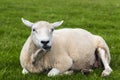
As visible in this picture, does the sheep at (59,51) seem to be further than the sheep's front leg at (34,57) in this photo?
No

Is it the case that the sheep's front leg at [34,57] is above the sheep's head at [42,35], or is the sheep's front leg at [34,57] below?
below

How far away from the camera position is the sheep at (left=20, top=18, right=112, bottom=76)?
23.5 feet

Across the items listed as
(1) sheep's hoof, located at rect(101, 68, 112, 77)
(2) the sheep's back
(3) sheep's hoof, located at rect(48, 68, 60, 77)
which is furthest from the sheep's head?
(1) sheep's hoof, located at rect(101, 68, 112, 77)

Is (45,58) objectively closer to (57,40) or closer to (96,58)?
(57,40)

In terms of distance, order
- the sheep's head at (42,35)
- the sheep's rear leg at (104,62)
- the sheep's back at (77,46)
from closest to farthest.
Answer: the sheep's head at (42,35), the sheep's rear leg at (104,62), the sheep's back at (77,46)

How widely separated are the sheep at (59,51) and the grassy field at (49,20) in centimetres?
22

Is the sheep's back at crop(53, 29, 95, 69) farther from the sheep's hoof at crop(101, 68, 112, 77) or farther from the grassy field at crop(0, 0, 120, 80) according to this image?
the sheep's hoof at crop(101, 68, 112, 77)

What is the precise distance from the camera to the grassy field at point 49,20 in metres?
7.66

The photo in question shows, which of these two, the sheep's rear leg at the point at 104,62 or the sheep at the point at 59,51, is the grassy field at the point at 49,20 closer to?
the sheep's rear leg at the point at 104,62

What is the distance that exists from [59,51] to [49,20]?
30.0ft

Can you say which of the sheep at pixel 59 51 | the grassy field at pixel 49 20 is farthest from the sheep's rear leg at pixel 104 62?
the grassy field at pixel 49 20

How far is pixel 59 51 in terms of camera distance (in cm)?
782

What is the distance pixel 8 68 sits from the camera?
26.1 ft

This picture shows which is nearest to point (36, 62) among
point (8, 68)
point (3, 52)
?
point (8, 68)
